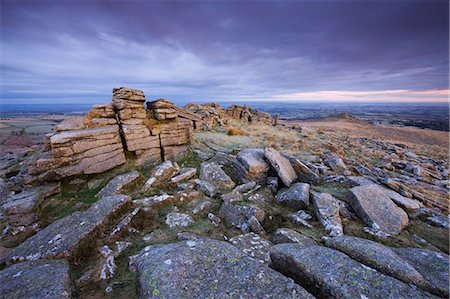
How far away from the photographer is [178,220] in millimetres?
8844

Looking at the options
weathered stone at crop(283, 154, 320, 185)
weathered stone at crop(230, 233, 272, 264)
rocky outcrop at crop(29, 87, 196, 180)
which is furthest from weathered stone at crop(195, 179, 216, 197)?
weathered stone at crop(283, 154, 320, 185)

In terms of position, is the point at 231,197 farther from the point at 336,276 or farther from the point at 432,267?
the point at 432,267

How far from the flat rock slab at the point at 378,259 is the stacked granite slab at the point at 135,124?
12.6 meters

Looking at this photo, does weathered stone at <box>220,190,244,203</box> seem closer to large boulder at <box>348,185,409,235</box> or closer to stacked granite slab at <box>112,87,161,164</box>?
large boulder at <box>348,185,409,235</box>

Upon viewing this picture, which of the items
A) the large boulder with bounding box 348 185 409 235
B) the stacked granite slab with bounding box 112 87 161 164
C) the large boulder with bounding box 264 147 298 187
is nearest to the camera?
the large boulder with bounding box 348 185 409 235

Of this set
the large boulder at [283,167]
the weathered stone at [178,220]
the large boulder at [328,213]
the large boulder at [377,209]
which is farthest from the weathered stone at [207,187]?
the large boulder at [377,209]

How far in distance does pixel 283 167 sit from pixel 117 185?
32.0ft

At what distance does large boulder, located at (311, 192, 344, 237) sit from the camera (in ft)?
27.6

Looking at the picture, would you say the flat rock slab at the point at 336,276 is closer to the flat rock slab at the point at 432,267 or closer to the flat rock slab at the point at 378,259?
the flat rock slab at the point at 378,259

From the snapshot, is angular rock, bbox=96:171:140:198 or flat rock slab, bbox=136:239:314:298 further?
angular rock, bbox=96:171:140:198

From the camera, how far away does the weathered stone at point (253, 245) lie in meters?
6.77

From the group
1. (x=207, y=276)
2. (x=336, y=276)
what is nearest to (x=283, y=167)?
(x=336, y=276)

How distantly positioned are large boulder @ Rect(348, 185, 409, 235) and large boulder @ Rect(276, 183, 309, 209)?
7.78ft

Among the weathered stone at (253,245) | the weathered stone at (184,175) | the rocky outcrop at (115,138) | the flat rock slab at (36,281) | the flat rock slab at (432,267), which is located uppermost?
the rocky outcrop at (115,138)
